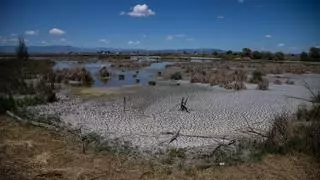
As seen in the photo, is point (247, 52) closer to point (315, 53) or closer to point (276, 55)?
point (276, 55)

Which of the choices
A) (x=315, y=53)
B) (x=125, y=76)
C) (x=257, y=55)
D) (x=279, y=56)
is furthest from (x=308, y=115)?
(x=257, y=55)

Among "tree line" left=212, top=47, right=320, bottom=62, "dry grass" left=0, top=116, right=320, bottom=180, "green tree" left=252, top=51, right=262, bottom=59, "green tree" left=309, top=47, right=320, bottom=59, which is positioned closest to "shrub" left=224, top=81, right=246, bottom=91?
"dry grass" left=0, top=116, right=320, bottom=180

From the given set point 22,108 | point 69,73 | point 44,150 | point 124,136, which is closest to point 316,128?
point 124,136

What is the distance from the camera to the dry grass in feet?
31.9

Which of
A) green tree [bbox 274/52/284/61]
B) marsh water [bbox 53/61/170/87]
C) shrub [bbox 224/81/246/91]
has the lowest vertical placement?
marsh water [bbox 53/61/170/87]

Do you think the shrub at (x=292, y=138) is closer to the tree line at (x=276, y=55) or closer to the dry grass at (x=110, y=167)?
the dry grass at (x=110, y=167)

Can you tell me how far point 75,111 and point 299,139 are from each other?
480 inches

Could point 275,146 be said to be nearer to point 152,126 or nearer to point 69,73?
point 152,126

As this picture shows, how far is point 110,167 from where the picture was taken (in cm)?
1041

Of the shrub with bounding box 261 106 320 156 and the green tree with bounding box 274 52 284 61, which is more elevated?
the green tree with bounding box 274 52 284 61

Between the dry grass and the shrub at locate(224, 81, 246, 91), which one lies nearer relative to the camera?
the dry grass

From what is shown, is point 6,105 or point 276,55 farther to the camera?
point 276,55

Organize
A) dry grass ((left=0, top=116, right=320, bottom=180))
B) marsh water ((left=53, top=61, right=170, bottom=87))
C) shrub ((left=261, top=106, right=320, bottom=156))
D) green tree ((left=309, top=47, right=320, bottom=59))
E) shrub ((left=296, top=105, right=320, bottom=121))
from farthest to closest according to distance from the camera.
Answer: green tree ((left=309, top=47, right=320, bottom=59)), marsh water ((left=53, top=61, right=170, bottom=87)), shrub ((left=296, top=105, right=320, bottom=121)), shrub ((left=261, top=106, right=320, bottom=156)), dry grass ((left=0, top=116, right=320, bottom=180))

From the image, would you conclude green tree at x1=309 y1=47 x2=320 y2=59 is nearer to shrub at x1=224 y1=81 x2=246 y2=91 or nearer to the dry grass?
shrub at x1=224 y1=81 x2=246 y2=91
